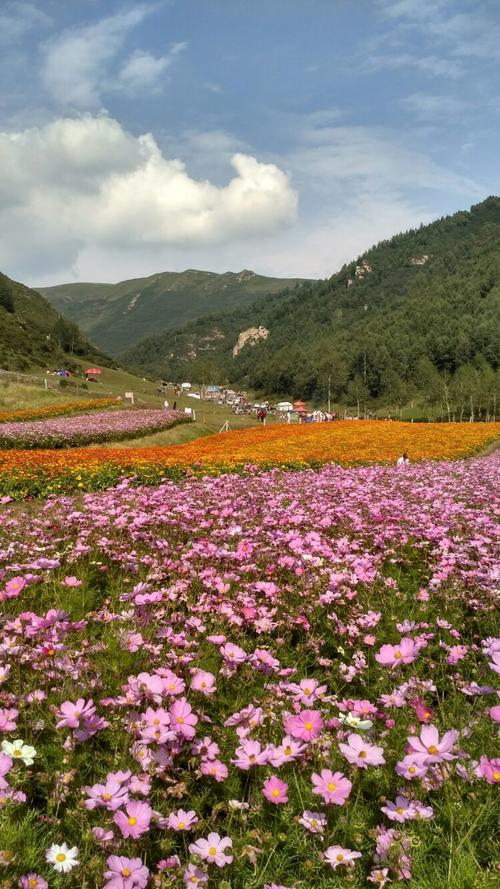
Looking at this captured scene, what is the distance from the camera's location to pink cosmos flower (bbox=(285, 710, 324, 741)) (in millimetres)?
2395

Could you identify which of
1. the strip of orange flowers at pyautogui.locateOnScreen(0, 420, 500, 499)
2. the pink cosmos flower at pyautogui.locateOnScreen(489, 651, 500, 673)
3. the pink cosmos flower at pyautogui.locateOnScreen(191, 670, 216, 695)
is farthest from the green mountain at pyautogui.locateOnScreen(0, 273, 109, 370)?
the pink cosmos flower at pyautogui.locateOnScreen(489, 651, 500, 673)

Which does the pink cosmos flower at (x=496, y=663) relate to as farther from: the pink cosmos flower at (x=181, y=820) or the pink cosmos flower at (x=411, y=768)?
the pink cosmos flower at (x=181, y=820)

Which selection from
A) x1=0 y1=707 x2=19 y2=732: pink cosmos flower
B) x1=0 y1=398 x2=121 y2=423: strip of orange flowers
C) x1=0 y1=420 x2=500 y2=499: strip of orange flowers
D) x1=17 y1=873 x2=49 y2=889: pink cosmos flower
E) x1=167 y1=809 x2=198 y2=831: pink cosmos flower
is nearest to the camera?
x1=17 y1=873 x2=49 y2=889: pink cosmos flower

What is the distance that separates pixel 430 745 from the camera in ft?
7.36

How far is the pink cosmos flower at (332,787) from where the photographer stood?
207cm

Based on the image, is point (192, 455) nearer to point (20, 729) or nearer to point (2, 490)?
point (2, 490)

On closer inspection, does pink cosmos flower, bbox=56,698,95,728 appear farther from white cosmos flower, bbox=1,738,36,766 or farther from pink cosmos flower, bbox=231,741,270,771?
pink cosmos flower, bbox=231,741,270,771

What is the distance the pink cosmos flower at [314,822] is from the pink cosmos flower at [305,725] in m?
0.30

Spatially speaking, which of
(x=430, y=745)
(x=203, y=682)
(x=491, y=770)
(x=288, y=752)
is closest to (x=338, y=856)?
(x=288, y=752)

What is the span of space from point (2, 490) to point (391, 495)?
10612 mm

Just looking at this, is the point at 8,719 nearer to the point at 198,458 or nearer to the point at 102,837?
the point at 102,837

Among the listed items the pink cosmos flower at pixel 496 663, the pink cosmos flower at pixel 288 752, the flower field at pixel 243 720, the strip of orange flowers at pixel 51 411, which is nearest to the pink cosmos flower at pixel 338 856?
the flower field at pixel 243 720

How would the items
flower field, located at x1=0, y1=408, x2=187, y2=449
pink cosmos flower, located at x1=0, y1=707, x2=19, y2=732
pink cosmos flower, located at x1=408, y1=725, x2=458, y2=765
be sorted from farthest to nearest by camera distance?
flower field, located at x1=0, y1=408, x2=187, y2=449 → pink cosmos flower, located at x1=0, y1=707, x2=19, y2=732 → pink cosmos flower, located at x1=408, y1=725, x2=458, y2=765

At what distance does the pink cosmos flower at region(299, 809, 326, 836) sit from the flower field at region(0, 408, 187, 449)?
2663cm
